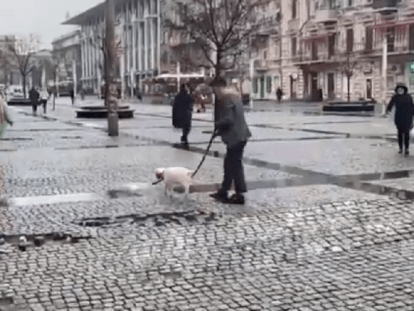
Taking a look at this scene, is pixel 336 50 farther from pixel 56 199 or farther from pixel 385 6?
pixel 56 199

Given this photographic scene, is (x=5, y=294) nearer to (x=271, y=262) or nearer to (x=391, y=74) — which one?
(x=271, y=262)

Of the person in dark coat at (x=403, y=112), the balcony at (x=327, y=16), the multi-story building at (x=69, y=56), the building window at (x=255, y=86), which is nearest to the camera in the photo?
the person in dark coat at (x=403, y=112)

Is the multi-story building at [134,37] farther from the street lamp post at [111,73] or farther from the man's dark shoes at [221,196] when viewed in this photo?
Result: the man's dark shoes at [221,196]

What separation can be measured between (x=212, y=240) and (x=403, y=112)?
32.0 ft

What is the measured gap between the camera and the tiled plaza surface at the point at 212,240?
550 centimetres

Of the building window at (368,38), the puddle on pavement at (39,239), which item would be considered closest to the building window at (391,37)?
the building window at (368,38)

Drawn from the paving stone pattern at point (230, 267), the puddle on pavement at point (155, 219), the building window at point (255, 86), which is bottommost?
the paving stone pattern at point (230, 267)

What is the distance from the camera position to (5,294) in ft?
18.2

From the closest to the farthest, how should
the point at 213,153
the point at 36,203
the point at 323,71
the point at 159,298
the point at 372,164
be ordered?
the point at 159,298 < the point at 36,203 < the point at 372,164 < the point at 213,153 < the point at 323,71

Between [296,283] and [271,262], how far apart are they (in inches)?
26.5

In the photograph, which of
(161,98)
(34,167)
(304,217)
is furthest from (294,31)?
(304,217)

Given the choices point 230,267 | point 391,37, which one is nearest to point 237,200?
point 230,267

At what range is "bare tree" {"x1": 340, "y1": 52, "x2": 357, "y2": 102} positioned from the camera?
178ft

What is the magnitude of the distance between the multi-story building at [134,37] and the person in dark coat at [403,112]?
2877 inches
